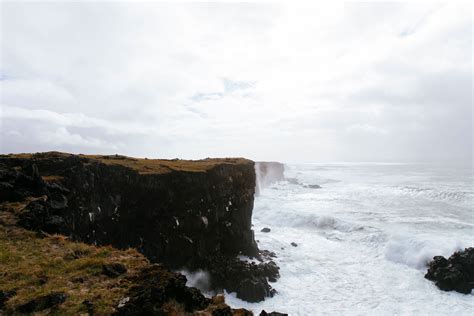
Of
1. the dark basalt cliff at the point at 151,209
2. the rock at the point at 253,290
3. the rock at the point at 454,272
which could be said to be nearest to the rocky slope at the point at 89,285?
the dark basalt cliff at the point at 151,209

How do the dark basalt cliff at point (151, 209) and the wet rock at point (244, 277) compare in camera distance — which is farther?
the wet rock at point (244, 277)

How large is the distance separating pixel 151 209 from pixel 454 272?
25.5 m

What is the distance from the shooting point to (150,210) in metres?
26.3

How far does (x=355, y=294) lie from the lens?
26078mm

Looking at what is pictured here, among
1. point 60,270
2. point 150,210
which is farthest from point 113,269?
point 150,210

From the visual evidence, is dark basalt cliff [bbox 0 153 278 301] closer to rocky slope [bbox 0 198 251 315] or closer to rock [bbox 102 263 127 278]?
rocky slope [bbox 0 198 251 315]

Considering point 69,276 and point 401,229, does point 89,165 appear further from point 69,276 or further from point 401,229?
point 401,229

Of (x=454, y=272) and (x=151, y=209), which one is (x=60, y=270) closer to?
(x=151, y=209)

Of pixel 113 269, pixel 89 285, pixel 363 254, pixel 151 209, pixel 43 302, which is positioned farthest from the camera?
pixel 363 254

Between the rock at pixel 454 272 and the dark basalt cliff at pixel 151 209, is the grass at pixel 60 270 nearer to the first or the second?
the dark basalt cliff at pixel 151 209

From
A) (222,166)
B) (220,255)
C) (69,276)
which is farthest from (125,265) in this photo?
(222,166)

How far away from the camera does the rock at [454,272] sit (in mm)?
26797

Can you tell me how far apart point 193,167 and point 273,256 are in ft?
42.2

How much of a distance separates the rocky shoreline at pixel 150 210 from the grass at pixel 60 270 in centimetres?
116
